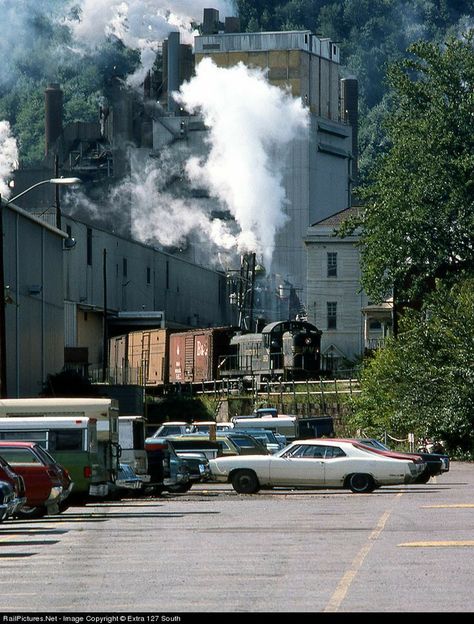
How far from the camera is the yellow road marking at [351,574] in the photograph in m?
14.3

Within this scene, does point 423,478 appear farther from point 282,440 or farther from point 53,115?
point 53,115

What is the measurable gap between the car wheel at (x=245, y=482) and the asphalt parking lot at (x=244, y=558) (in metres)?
4.78

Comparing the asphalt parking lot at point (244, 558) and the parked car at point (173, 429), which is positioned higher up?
the parked car at point (173, 429)

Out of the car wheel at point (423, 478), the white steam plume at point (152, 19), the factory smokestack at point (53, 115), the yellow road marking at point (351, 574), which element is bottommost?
the car wheel at point (423, 478)

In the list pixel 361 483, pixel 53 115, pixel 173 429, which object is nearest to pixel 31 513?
pixel 361 483

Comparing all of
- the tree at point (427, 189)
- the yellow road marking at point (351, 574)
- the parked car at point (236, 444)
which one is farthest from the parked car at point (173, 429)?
the yellow road marking at point (351, 574)

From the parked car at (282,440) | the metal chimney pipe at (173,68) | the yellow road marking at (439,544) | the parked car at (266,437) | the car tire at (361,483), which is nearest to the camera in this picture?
the yellow road marking at (439,544)

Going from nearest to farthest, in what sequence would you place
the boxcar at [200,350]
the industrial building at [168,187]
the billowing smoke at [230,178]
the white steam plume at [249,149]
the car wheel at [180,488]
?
the car wheel at [180,488], the boxcar at [200,350], the industrial building at [168,187], the white steam plume at [249,149], the billowing smoke at [230,178]

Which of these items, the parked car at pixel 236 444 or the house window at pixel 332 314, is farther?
the house window at pixel 332 314

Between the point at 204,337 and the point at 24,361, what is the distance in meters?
18.3

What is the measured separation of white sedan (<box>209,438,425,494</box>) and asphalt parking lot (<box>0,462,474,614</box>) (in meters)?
4.44

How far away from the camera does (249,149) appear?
417 feet

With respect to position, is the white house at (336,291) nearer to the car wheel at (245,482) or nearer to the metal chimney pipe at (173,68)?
the metal chimney pipe at (173,68)

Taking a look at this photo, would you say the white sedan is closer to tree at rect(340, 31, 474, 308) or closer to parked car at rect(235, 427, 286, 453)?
parked car at rect(235, 427, 286, 453)
